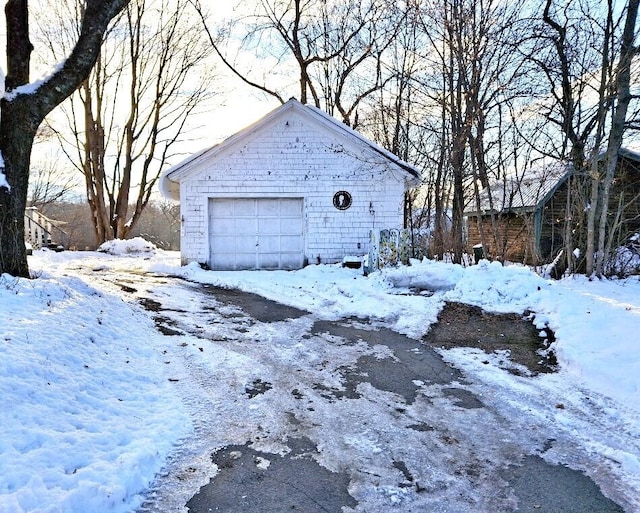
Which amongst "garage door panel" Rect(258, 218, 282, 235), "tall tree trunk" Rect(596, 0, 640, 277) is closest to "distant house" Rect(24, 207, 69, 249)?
"garage door panel" Rect(258, 218, 282, 235)

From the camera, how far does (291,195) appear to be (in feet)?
43.5

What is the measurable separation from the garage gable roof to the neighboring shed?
0.03 metres

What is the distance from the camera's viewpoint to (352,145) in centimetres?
1346

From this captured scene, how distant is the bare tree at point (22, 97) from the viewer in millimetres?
6664

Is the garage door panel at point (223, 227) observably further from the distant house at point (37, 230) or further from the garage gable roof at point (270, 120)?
the distant house at point (37, 230)

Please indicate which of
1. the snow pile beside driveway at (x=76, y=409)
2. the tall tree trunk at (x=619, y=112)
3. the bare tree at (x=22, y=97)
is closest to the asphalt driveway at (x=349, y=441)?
the snow pile beside driveway at (x=76, y=409)

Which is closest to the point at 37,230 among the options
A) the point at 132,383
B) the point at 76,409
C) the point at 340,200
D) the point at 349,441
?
the point at 340,200

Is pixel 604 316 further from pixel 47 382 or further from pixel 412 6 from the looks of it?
pixel 412 6

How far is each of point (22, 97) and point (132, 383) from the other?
208 inches

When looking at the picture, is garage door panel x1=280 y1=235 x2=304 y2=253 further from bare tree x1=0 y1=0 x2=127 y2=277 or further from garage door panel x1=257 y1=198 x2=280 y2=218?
bare tree x1=0 y1=0 x2=127 y2=277

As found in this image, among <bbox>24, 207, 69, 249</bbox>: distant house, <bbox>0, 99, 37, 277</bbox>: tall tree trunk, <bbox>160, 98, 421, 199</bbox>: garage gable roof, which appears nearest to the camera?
<bbox>0, 99, 37, 277</bbox>: tall tree trunk

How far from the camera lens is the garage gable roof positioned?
41.5 feet

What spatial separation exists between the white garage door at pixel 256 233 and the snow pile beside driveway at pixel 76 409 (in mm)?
7540

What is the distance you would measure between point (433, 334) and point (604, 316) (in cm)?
221
